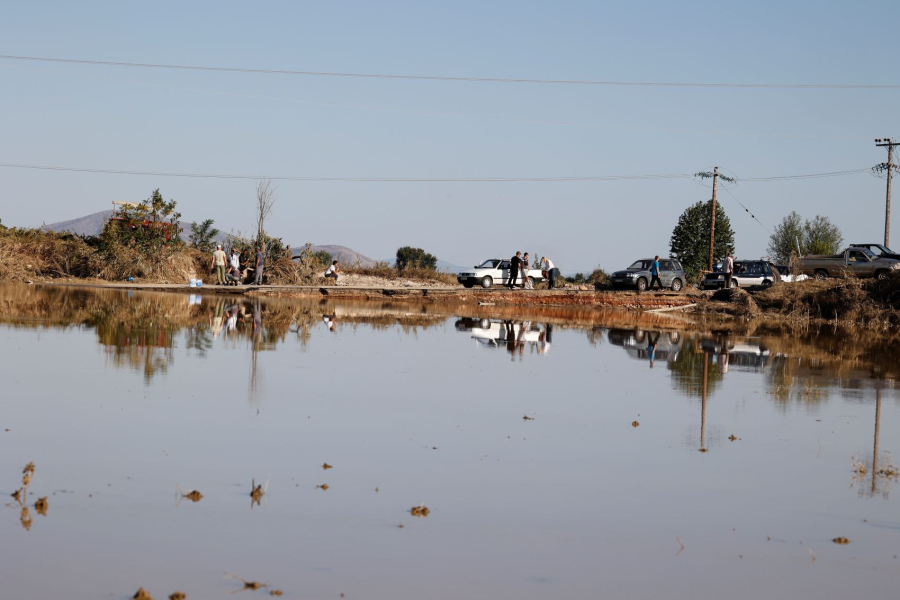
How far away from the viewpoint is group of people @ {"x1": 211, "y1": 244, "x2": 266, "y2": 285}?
46006mm

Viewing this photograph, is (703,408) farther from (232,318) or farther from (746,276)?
(746,276)

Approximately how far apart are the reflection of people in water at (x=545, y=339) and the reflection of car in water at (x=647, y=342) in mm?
1694

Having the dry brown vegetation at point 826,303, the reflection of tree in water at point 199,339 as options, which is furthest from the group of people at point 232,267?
the reflection of tree in water at point 199,339

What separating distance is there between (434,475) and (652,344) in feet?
56.7

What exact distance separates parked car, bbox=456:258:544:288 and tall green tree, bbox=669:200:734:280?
60.7 meters

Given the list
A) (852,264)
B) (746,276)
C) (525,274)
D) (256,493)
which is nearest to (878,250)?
(852,264)

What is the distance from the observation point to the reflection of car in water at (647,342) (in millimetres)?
22755

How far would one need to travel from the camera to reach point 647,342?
86.4 ft

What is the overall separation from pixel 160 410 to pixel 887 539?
27.1 feet

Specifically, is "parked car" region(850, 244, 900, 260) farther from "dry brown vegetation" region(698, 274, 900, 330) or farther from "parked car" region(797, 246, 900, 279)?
"dry brown vegetation" region(698, 274, 900, 330)

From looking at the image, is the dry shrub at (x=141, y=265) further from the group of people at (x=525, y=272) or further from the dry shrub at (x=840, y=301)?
the dry shrub at (x=840, y=301)

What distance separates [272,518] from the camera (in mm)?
7570

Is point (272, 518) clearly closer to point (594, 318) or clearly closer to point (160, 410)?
point (160, 410)

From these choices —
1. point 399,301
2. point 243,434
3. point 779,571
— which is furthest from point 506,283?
point 779,571
